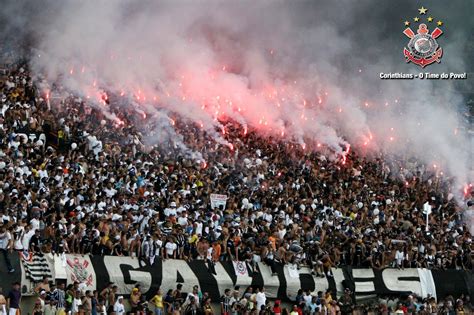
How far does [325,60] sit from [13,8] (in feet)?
37.1

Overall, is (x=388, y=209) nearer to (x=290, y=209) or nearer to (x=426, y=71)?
(x=290, y=209)

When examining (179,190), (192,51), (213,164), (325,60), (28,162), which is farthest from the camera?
(325,60)

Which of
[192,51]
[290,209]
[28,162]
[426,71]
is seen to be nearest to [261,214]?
[290,209]

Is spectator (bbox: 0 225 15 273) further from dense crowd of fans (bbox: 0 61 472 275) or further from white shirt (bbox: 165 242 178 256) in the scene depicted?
white shirt (bbox: 165 242 178 256)

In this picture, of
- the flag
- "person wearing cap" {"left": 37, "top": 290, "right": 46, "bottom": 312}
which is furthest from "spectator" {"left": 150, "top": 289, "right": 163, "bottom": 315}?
"person wearing cap" {"left": 37, "top": 290, "right": 46, "bottom": 312}

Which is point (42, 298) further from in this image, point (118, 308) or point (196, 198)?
point (196, 198)

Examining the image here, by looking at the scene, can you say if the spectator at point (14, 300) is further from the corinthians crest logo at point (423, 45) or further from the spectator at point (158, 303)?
the corinthians crest logo at point (423, 45)

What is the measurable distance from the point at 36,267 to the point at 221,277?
4.18 metres

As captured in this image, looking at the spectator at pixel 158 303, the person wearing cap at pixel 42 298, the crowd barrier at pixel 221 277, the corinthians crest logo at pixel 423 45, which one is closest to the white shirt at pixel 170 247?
the crowd barrier at pixel 221 277

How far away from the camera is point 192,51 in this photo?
3472 cm

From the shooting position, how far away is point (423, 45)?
3594cm

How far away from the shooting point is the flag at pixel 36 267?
1867 cm

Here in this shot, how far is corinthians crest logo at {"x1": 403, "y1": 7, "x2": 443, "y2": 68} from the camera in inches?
1396

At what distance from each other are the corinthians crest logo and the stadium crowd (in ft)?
22.1
